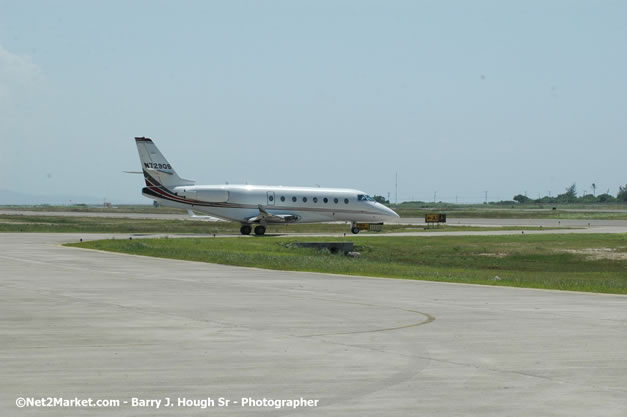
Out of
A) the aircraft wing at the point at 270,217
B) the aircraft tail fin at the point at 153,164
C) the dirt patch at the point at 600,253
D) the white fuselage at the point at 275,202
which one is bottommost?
the dirt patch at the point at 600,253

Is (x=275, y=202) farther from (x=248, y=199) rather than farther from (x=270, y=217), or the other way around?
(x=248, y=199)

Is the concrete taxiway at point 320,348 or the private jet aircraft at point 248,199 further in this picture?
the private jet aircraft at point 248,199

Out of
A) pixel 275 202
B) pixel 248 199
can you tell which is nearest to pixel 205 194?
pixel 248 199

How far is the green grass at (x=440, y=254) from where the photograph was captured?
126 feet

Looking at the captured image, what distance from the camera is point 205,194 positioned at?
6172 centimetres

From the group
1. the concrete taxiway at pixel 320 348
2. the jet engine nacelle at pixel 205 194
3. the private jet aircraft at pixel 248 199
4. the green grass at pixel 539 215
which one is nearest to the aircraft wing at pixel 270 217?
the private jet aircraft at pixel 248 199

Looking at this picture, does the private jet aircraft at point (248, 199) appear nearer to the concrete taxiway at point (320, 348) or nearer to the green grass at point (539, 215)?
the concrete taxiway at point (320, 348)

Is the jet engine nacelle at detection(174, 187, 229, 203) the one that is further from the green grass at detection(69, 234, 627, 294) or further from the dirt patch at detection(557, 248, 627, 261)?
the dirt patch at detection(557, 248, 627, 261)

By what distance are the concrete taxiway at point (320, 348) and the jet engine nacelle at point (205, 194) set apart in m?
36.5

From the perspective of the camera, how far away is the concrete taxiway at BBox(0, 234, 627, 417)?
403 inches

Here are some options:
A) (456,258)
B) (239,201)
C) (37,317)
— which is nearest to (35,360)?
(37,317)

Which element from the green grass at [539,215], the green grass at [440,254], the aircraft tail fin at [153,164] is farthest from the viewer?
the green grass at [539,215]

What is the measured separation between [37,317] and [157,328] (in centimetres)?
292

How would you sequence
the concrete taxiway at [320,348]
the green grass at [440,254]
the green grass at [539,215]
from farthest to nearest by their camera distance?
the green grass at [539,215], the green grass at [440,254], the concrete taxiway at [320,348]
